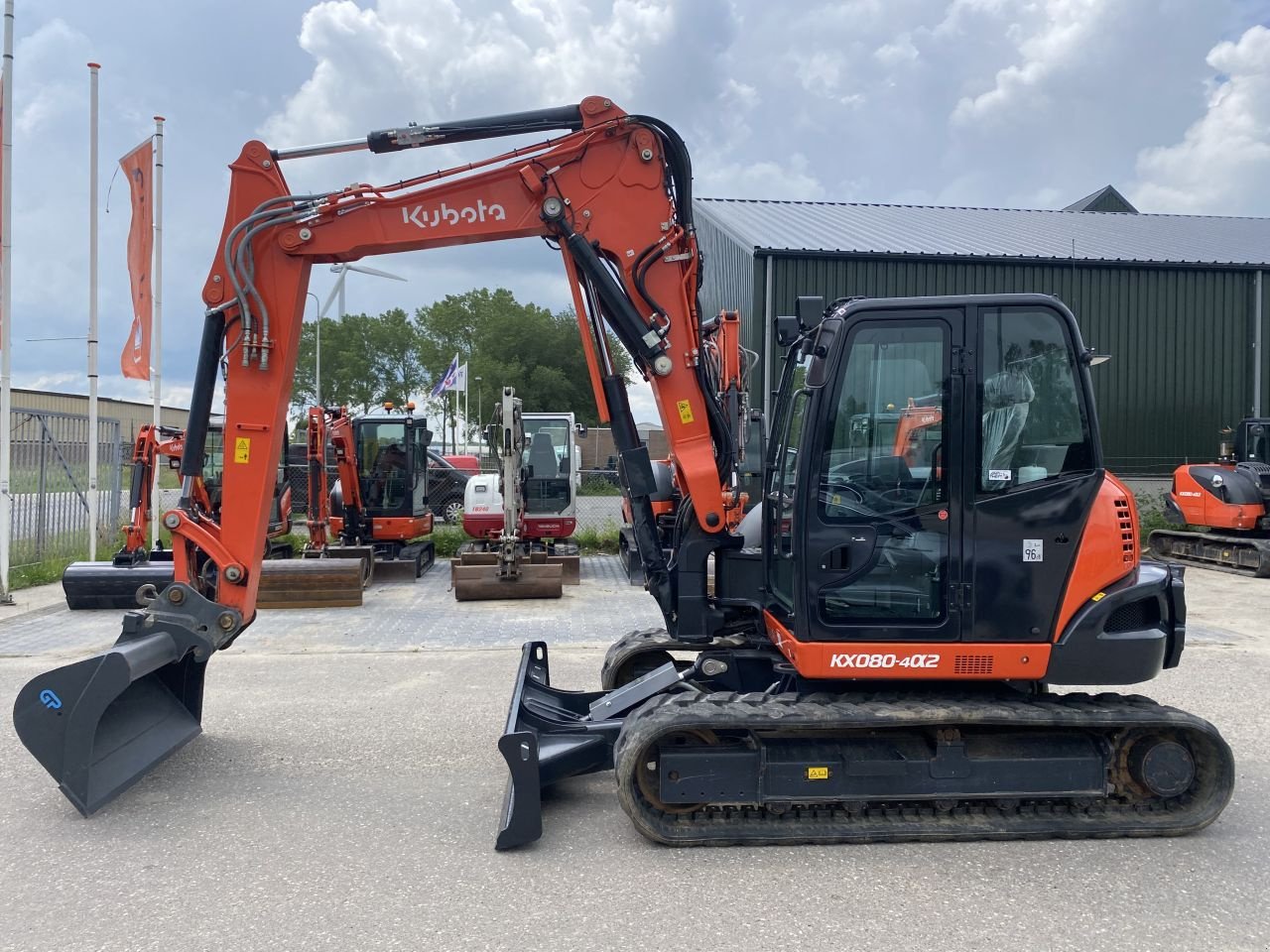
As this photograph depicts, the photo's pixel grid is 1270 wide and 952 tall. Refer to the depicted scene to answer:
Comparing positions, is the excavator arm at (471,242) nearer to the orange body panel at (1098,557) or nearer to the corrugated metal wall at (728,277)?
the orange body panel at (1098,557)

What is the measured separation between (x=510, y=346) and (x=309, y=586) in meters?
40.4

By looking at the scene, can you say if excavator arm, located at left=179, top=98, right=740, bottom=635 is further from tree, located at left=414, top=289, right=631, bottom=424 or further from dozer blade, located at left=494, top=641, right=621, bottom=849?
tree, located at left=414, top=289, right=631, bottom=424

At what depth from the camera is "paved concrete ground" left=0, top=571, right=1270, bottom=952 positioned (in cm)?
354

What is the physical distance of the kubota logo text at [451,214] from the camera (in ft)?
17.2

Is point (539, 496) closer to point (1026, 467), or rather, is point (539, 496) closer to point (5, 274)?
point (5, 274)

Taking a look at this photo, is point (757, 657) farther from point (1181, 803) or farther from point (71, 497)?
point (71, 497)

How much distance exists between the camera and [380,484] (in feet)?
48.6

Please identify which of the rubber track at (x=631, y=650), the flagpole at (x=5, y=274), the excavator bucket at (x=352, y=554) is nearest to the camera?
the rubber track at (x=631, y=650)

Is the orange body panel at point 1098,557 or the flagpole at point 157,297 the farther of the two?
the flagpole at point 157,297

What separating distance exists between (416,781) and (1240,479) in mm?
14904

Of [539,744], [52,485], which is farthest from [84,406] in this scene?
[539,744]

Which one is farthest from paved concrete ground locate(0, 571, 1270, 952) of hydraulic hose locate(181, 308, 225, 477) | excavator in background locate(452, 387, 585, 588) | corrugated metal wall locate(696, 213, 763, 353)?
corrugated metal wall locate(696, 213, 763, 353)

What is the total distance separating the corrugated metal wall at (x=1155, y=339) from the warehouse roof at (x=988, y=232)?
40 centimetres

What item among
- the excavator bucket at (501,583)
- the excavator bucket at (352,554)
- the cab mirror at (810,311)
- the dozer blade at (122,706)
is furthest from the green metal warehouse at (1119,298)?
the dozer blade at (122,706)
